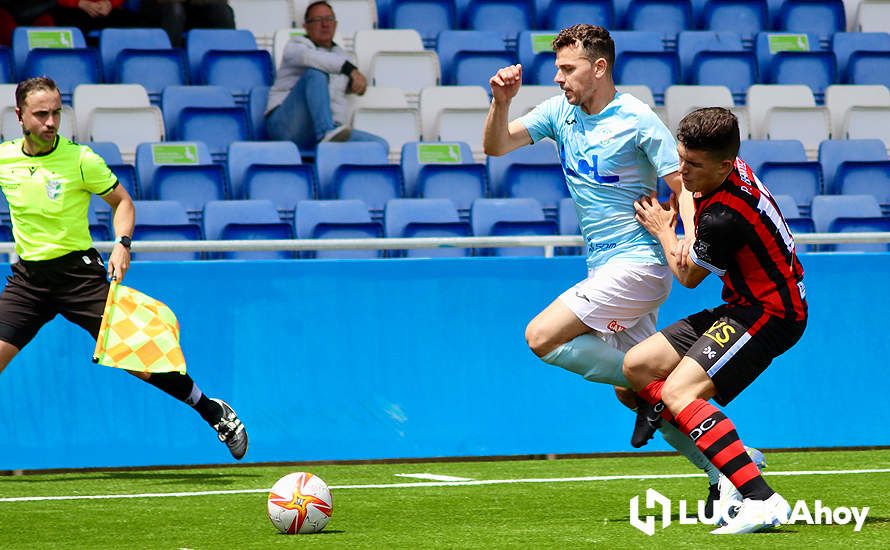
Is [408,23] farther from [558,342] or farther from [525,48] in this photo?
[558,342]

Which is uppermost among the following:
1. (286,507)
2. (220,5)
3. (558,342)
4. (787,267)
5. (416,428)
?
(220,5)

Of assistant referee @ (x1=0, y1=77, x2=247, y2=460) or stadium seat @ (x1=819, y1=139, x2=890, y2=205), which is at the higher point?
assistant referee @ (x1=0, y1=77, x2=247, y2=460)

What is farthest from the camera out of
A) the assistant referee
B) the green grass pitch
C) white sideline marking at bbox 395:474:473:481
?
white sideline marking at bbox 395:474:473:481

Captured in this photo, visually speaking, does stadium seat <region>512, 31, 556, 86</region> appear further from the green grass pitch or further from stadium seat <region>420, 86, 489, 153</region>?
the green grass pitch

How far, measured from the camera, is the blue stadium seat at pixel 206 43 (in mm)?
12695

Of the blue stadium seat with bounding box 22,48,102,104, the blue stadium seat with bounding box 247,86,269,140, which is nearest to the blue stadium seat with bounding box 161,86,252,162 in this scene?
the blue stadium seat with bounding box 247,86,269,140

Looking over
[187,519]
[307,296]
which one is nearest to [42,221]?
[307,296]

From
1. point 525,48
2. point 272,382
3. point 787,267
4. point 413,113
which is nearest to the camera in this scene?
point 787,267

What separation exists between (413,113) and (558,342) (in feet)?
20.5

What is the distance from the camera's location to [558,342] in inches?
256

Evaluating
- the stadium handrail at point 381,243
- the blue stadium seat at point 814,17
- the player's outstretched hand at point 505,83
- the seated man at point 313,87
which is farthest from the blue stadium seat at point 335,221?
the blue stadium seat at point 814,17

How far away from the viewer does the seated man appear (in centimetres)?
1182

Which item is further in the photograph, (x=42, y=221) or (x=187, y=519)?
(x=42, y=221)

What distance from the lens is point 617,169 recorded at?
635 centimetres
